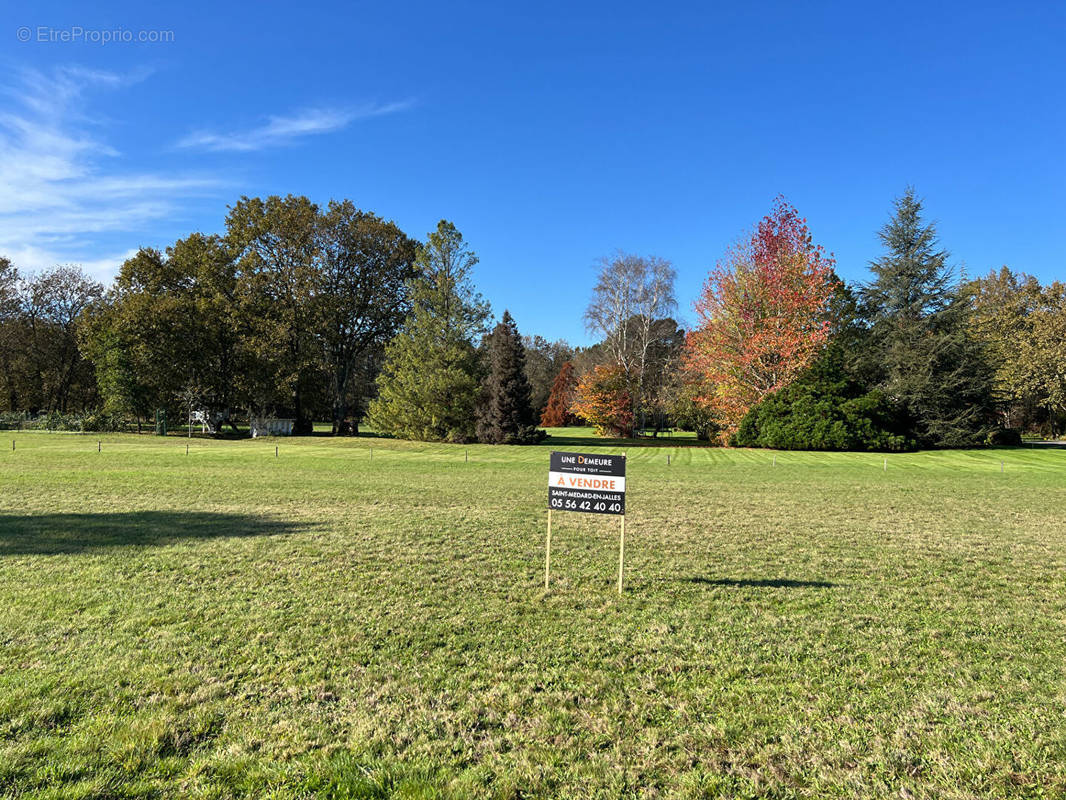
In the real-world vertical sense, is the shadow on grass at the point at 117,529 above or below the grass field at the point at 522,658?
below

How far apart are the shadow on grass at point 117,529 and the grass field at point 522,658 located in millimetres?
86

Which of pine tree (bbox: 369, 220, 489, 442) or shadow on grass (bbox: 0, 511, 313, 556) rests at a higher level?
pine tree (bbox: 369, 220, 489, 442)

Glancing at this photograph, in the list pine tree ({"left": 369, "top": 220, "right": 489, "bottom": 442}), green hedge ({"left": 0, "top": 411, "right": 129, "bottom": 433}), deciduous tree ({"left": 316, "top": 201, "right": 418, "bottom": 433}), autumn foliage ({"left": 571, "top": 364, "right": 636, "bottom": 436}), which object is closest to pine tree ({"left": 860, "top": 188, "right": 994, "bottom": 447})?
autumn foliage ({"left": 571, "top": 364, "right": 636, "bottom": 436})

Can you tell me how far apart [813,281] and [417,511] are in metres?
31.5

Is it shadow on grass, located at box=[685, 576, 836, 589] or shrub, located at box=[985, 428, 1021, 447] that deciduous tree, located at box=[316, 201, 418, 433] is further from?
shrub, located at box=[985, 428, 1021, 447]

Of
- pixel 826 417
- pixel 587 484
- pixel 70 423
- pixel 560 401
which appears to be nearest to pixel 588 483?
pixel 587 484

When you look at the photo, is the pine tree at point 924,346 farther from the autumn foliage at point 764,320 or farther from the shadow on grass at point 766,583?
the shadow on grass at point 766,583

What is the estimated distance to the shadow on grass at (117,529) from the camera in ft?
28.8

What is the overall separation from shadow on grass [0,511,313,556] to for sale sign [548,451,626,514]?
5.53m

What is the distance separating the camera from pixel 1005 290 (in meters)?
54.8

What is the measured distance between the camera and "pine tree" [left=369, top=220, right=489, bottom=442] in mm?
39000

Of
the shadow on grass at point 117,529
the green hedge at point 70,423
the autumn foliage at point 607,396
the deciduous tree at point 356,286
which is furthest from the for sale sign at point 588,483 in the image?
the green hedge at point 70,423

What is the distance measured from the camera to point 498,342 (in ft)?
129

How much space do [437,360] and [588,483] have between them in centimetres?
3272
